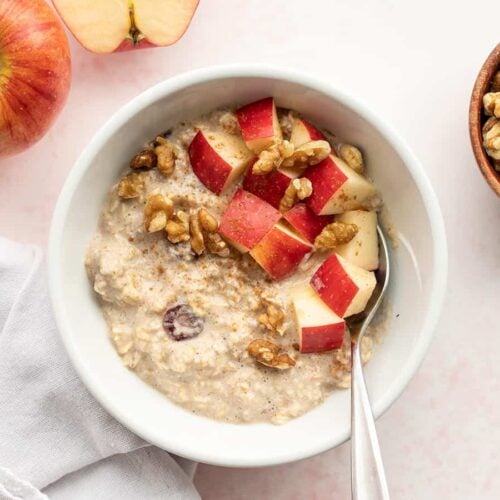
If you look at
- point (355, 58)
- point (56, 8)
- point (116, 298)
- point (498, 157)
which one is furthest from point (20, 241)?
point (498, 157)

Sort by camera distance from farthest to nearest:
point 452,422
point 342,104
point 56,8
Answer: point 452,422, point 56,8, point 342,104

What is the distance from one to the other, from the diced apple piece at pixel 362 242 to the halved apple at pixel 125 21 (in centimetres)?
45

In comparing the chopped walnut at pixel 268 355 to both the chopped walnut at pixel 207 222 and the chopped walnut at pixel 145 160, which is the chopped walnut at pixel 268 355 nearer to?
the chopped walnut at pixel 207 222

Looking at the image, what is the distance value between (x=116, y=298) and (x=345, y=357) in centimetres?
39

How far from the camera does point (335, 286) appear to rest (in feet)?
4.63

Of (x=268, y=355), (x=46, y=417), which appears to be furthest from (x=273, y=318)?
(x=46, y=417)

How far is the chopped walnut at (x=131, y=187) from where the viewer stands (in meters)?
1.44

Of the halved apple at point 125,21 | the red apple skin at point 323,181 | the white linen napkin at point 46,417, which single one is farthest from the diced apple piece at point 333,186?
the white linen napkin at point 46,417

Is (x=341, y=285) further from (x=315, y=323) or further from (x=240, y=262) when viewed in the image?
(x=240, y=262)

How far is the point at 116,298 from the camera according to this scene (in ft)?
4.75

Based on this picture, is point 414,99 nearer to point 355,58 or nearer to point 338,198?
point 355,58

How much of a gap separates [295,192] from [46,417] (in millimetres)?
600

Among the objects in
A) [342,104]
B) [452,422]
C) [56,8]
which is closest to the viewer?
[342,104]

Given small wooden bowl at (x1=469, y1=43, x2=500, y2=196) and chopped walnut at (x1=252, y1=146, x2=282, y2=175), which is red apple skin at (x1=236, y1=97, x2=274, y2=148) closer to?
chopped walnut at (x1=252, y1=146, x2=282, y2=175)
